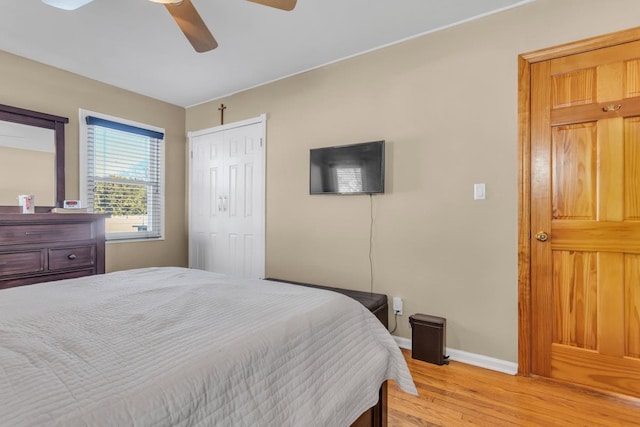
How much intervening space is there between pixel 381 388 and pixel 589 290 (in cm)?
153

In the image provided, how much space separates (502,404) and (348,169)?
1899 mm

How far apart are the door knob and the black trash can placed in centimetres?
83

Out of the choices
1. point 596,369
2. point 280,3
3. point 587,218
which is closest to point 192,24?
point 280,3

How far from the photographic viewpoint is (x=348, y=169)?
2768 millimetres

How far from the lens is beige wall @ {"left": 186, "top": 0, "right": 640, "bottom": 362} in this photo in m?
2.18

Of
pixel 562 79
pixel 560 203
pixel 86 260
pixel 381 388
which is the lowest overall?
pixel 381 388

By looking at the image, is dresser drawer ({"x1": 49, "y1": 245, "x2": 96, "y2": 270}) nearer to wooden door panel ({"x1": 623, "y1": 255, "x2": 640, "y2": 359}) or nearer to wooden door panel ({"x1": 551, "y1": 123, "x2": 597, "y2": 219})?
wooden door panel ({"x1": 551, "y1": 123, "x2": 597, "y2": 219})

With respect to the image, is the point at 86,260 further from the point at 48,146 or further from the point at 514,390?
the point at 514,390

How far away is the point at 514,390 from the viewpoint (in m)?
1.96

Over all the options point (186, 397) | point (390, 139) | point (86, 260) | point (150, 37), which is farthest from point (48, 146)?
point (186, 397)

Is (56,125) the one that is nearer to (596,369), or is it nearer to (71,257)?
(71,257)

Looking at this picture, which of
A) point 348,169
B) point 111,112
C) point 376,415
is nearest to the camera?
point 376,415

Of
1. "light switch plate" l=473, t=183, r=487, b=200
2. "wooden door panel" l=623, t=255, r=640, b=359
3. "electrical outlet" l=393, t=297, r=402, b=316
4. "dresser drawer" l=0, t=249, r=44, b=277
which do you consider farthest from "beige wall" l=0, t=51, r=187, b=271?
"wooden door panel" l=623, t=255, r=640, b=359

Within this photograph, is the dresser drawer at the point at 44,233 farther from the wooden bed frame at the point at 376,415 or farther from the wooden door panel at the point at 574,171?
the wooden door panel at the point at 574,171
